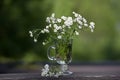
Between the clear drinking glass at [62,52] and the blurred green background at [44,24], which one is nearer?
the clear drinking glass at [62,52]

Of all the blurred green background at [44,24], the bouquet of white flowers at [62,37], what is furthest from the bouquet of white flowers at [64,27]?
the blurred green background at [44,24]

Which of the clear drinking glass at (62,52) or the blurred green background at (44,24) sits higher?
the blurred green background at (44,24)

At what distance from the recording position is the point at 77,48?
397 centimetres

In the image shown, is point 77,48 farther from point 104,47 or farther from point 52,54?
point 52,54

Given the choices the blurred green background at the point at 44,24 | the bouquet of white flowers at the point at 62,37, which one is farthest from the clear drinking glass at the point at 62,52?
the blurred green background at the point at 44,24

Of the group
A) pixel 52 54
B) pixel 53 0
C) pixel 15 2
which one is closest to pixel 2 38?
pixel 15 2

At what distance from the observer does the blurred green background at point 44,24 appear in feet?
12.7

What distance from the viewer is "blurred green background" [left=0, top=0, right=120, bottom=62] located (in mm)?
3859

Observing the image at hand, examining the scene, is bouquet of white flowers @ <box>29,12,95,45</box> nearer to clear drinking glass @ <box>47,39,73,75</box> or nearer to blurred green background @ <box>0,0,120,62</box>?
clear drinking glass @ <box>47,39,73,75</box>

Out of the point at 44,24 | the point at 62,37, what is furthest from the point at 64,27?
the point at 44,24

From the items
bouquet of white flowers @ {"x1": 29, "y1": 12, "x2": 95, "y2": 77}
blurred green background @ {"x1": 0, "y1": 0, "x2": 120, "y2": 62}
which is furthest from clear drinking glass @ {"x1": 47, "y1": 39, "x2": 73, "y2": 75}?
blurred green background @ {"x1": 0, "y1": 0, "x2": 120, "y2": 62}

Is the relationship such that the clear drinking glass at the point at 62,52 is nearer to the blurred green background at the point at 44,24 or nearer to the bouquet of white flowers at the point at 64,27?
the bouquet of white flowers at the point at 64,27

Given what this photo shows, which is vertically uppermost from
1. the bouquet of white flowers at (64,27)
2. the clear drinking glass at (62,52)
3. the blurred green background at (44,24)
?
the blurred green background at (44,24)

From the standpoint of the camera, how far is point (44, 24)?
3840mm
